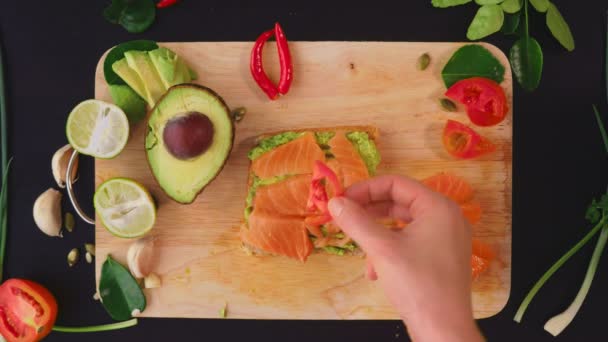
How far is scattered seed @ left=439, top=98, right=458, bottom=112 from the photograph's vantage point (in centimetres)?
233

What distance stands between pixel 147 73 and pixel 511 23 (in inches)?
63.5

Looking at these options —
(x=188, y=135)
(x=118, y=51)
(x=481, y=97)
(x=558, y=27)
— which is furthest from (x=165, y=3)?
(x=558, y=27)

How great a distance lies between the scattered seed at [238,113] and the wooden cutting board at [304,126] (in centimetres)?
3

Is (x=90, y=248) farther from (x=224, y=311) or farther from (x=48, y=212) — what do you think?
(x=224, y=311)

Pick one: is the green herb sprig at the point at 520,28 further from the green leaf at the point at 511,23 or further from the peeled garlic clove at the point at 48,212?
the peeled garlic clove at the point at 48,212

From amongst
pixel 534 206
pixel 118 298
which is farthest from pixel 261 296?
pixel 534 206

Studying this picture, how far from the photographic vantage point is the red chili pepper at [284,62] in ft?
7.53

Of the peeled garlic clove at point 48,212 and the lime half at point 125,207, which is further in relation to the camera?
the peeled garlic clove at point 48,212

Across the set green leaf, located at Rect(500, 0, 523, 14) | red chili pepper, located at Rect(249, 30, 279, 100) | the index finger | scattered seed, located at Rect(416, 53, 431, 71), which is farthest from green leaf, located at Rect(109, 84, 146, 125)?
green leaf, located at Rect(500, 0, 523, 14)

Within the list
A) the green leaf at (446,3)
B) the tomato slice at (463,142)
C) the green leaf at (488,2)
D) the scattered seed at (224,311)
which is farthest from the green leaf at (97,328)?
the green leaf at (488,2)

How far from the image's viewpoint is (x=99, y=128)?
2.26 metres

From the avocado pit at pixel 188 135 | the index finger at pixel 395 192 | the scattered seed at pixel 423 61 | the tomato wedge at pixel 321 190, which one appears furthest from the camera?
the scattered seed at pixel 423 61

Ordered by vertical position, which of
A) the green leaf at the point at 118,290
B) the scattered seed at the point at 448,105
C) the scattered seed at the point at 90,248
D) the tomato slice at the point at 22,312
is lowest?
the tomato slice at the point at 22,312

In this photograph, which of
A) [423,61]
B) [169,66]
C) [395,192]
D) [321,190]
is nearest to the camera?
[395,192]
